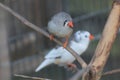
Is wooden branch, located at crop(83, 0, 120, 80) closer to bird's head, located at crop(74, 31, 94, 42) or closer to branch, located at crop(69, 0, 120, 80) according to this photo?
branch, located at crop(69, 0, 120, 80)

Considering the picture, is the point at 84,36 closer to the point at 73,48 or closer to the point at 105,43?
the point at 73,48

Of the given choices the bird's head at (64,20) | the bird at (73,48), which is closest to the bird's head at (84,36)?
the bird at (73,48)

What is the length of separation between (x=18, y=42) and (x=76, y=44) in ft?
3.79

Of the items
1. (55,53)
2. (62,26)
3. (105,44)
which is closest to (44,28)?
(55,53)

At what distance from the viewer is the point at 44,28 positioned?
10.9 feet

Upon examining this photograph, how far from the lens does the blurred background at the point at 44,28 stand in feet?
10.9

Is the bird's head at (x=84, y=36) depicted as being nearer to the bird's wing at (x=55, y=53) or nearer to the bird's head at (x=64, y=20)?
the bird's wing at (x=55, y=53)

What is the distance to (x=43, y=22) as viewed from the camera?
11.4 feet

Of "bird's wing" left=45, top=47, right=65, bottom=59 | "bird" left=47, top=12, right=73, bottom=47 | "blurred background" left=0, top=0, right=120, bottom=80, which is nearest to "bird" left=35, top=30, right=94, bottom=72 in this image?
"bird's wing" left=45, top=47, right=65, bottom=59

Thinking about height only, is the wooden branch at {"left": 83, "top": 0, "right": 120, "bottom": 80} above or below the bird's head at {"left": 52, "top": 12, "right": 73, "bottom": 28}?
below

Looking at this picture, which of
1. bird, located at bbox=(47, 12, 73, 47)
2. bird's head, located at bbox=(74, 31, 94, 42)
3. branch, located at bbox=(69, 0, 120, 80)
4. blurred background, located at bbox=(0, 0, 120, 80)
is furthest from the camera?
blurred background, located at bbox=(0, 0, 120, 80)

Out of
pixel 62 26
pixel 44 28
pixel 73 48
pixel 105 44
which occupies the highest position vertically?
pixel 44 28

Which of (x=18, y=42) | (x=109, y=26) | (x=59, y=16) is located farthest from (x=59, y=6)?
(x=109, y=26)

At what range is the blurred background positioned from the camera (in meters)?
3.32
